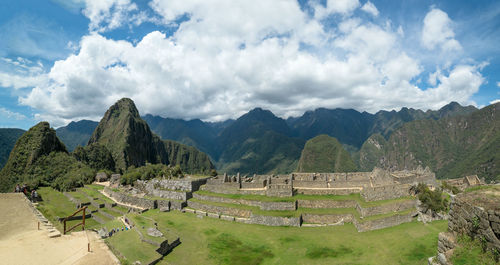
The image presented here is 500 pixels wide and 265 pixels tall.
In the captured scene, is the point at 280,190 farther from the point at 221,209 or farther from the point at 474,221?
the point at 474,221

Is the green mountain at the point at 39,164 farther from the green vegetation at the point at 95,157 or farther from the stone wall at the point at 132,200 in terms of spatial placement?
the stone wall at the point at 132,200

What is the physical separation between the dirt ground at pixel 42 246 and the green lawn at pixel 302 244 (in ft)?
16.0

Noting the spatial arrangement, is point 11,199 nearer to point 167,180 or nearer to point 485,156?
point 167,180

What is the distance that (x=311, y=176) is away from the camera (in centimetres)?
3631

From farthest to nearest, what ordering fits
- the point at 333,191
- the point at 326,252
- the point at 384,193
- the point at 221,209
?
the point at 333,191, the point at 221,209, the point at 384,193, the point at 326,252

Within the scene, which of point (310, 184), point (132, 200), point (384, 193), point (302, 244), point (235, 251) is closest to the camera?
point (235, 251)

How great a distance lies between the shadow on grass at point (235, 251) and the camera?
19.1 metres

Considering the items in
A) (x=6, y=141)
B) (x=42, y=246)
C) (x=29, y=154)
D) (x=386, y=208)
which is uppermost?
(x=6, y=141)

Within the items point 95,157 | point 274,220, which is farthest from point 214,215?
point 95,157

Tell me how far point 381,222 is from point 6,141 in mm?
180742

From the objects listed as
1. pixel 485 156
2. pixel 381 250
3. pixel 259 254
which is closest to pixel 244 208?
pixel 259 254

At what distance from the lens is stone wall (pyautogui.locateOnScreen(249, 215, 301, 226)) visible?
25672 millimetres

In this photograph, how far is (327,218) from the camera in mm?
25922

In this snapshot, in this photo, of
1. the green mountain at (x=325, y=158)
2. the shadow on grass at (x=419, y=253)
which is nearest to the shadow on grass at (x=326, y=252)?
the shadow on grass at (x=419, y=253)
